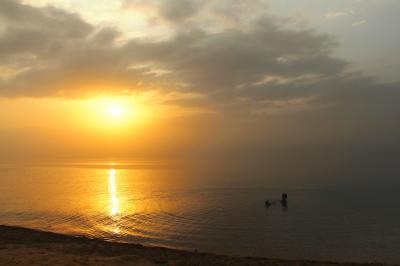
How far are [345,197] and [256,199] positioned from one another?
17.0 metres

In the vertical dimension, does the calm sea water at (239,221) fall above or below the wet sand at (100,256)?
below

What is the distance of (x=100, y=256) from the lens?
79.4 ft

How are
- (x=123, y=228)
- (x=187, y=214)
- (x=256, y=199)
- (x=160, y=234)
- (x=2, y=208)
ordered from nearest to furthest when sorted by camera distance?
1. (x=160, y=234)
2. (x=123, y=228)
3. (x=187, y=214)
4. (x=2, y=208)
5. (x=256, y=199)

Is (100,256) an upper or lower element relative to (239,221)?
upper

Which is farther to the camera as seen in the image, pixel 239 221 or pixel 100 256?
pixel 239 221

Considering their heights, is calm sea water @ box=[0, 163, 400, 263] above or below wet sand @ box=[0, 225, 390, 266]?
below

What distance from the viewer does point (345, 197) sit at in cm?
6806

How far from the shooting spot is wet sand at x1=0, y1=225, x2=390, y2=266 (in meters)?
21.8

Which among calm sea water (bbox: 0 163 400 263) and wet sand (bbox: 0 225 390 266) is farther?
calm sea water (bbox: 0 163 400 263)

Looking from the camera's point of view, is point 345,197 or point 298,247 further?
point 345,197

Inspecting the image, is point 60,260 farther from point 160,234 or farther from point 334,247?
point 334,247

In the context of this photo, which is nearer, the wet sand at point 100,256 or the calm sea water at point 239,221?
the wet sand at point 100,256

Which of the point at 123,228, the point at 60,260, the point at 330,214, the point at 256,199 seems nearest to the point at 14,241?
the point at 60,260

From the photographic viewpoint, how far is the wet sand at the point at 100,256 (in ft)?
71.6
